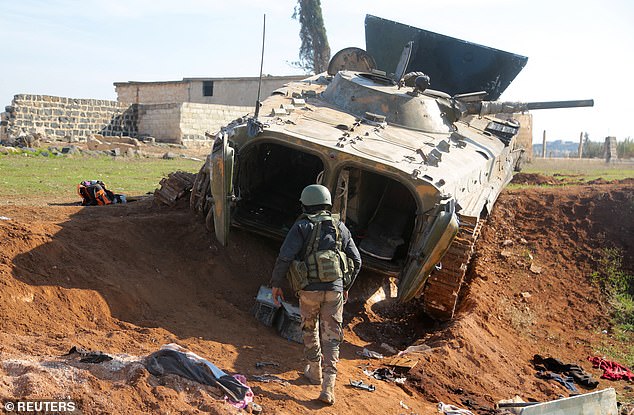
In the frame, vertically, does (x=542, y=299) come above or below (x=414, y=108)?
below

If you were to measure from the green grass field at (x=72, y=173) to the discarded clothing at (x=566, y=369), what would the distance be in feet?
25.1

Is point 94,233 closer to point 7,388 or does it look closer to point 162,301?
point 162,301

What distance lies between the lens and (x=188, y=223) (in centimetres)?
889

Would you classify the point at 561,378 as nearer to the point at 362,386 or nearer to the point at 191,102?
the point at 362,386

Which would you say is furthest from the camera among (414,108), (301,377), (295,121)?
(414,108)

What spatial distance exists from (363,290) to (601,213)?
19.4 feet

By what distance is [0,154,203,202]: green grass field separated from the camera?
1293 cm

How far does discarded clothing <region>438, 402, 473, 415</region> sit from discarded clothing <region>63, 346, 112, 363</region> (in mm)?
2714

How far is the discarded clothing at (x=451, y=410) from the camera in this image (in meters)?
6.09

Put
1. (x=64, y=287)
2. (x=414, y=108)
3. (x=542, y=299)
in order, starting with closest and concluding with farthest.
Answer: (x=64, y=287), (x=414, y=108), (x=542, y=299)

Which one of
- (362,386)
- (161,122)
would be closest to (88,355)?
(362,386)

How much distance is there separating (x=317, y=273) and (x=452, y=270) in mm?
2298

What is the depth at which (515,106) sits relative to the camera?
12.0 meters

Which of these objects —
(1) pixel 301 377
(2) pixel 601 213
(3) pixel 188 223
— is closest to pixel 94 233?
(3) pixel 188 223
